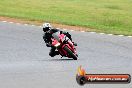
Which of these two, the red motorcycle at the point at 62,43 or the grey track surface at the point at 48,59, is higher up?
the red motorcycle at the point at 62,43

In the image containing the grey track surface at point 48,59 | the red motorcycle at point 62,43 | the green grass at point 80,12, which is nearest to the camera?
the grey track surface at point 48,59

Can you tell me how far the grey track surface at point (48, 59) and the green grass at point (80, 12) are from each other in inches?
150

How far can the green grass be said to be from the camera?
31812 millimetres

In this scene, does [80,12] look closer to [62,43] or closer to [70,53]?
[70,53]

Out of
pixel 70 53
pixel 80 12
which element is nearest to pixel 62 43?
pixel 70 53

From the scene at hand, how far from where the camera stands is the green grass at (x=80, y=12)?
31812 millimetres

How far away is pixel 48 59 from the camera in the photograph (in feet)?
62.9

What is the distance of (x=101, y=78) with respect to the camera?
894 centimetres

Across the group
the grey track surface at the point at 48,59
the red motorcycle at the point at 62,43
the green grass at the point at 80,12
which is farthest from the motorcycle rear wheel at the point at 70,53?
the green grass at the point at 80,12

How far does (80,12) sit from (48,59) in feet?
64.3

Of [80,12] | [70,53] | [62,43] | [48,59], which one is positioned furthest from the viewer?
[80,12]

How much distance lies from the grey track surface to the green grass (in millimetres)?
3806

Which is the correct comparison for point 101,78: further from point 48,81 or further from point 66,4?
point 66,4

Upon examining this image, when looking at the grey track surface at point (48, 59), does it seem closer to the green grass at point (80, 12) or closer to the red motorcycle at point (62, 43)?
the red motorcycle at point (62, 43)
